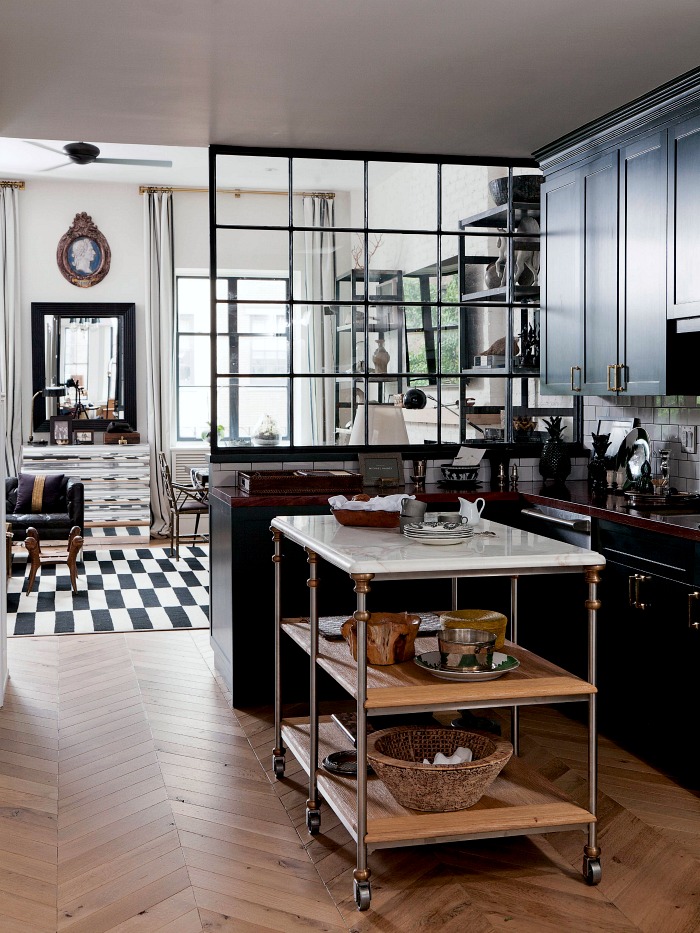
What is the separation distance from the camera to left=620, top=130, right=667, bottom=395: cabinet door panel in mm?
4371

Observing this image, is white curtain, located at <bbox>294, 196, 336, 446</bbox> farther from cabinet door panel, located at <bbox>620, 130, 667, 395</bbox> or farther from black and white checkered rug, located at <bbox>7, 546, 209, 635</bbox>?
black and white checkered rug, located at <bbox>7, 546, 209, 635</bbox>

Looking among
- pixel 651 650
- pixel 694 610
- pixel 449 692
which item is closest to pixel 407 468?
pixel 651 650

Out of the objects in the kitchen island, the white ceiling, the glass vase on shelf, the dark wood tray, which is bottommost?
the kitchen island

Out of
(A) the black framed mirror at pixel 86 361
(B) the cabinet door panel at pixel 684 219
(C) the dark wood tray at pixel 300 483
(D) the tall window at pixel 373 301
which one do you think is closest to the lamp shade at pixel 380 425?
(D) the tall window at pixel 373 301

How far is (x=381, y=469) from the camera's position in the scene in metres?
5.43

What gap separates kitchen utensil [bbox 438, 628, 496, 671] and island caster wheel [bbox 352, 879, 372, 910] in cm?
66

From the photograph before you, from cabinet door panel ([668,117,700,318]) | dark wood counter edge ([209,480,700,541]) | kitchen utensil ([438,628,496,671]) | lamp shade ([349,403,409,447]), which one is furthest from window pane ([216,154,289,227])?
kitchen utensil ([438,628,496,671])

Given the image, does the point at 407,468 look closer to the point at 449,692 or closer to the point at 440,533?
the point at 440,533

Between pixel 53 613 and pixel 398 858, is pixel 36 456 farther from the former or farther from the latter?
pixel 398 858

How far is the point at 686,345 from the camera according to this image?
4.40m

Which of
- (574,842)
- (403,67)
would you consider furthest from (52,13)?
(574,842)

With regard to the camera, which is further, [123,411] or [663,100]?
[123,411]

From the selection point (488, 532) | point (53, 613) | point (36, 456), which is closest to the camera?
point (488, 532)

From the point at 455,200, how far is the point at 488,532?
2780mm
